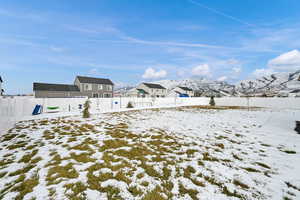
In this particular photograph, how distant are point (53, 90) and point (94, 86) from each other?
8332 mm

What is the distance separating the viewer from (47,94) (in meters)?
26.3

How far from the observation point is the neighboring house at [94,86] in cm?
3041

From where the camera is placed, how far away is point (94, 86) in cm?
3191

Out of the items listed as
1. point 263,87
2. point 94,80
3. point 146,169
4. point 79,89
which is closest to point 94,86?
point 94,80

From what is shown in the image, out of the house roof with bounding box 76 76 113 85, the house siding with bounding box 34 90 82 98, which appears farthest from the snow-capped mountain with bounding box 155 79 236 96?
the house siding with bounding box 34 90 82 98

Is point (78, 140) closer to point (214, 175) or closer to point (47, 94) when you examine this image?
point (214, 175)

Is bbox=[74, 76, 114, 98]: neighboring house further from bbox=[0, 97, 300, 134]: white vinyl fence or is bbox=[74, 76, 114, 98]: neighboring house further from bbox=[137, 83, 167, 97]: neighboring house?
bbox=[0, 97, 300, 134]: white vinyl fence

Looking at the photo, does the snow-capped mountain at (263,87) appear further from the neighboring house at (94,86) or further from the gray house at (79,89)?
the gray house at (79,89)

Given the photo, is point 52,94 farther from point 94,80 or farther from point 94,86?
point 94,80

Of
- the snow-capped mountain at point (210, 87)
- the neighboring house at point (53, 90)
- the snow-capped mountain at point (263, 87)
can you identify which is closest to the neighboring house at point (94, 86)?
the neighboring house at point (53, 90)

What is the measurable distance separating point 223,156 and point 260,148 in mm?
1789

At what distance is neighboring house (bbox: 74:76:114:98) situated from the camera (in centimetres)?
3041

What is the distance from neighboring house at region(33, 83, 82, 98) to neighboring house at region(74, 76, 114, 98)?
1.51m

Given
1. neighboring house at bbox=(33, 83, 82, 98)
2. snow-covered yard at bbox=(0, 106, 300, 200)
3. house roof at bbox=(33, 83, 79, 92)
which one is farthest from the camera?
house roof at bbox=(33, 83, 79, 92)
